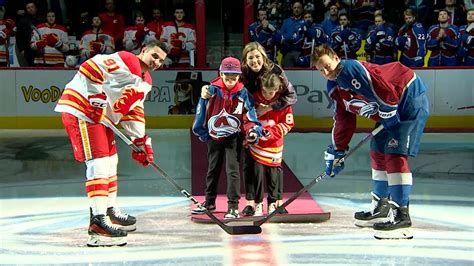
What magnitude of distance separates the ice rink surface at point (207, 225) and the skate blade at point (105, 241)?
2.1 inches

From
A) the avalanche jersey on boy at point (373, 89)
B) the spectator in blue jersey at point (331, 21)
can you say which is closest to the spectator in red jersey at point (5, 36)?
the spectator in blue jersey at point (331, 21)

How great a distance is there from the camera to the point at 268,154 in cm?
502

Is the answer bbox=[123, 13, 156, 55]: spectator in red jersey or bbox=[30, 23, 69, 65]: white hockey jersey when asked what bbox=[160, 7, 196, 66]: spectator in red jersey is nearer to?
bbox=[123, 13, 156, 55]: spectator in red jersey

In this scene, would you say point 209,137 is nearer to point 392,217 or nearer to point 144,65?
point 144,65

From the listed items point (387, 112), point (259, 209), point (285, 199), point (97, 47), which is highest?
point (387, 112)

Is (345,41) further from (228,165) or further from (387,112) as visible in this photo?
(387,112)

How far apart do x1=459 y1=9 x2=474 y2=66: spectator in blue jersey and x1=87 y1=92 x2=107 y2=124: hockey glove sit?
21.7 ft

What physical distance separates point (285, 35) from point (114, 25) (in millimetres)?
2107

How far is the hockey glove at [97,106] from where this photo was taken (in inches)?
169

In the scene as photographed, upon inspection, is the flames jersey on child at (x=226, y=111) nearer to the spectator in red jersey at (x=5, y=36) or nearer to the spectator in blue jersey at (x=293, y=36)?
the spectator in blue jersey at (x=293, y=36)

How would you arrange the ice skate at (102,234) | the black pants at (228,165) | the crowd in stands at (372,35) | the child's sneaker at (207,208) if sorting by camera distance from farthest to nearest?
1. the crowd in stands at (372,35)
2. the child's sneaker at (207,208)
3. the black pants at (228,165)
4. the ice skate at (102,234)

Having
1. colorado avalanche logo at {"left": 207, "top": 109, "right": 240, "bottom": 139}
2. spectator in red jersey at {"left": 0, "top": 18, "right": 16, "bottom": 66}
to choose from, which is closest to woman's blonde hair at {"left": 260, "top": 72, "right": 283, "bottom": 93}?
colorado avalanche logo at {"left": 207, "top": 109, "right": 240, "bottom": 139}

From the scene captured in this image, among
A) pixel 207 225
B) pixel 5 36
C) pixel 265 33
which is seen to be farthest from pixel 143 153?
pixel 5 36

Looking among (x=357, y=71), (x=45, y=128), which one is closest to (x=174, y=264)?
(x=357, y=71)
